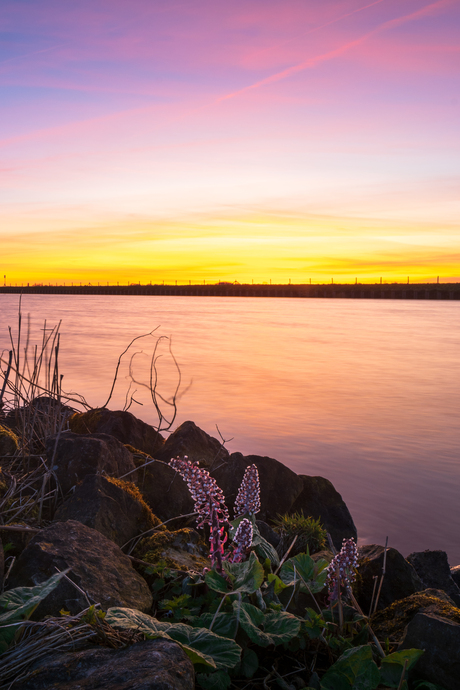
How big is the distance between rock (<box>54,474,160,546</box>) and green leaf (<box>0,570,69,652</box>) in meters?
1.08

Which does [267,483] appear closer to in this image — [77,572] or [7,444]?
[7,444]

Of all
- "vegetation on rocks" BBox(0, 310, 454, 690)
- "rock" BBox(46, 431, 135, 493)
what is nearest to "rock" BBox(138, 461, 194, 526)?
"rock" BBox(46, 431, 135, 493)

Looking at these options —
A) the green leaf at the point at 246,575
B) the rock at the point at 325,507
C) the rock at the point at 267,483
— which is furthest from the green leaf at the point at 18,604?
the rock at the point at 325,507

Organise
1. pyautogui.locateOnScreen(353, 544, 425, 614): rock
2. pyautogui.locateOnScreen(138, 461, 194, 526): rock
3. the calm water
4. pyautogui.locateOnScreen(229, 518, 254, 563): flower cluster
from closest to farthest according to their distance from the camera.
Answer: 1. pyautogui.locateOnScreen(229, 518, 254, 563): flower cluster
2. pyautogui.locateOnScreen(353, 544, 425, 614): rock
3. pyautogui.locateOnScreen(138, 461, 194, 526): rock
4. the calm water

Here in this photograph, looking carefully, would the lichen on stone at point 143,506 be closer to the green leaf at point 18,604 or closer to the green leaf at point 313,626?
the green leaf at point 18,604

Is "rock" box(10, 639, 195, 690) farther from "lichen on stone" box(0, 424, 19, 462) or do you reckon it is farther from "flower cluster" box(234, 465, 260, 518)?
"lichen on stone" box(0, 424, 19, 462)

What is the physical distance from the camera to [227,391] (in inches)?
591

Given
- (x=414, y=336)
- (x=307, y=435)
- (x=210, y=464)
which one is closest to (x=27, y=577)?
(x=210, y=464)

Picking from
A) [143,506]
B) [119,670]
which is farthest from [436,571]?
[119,670]

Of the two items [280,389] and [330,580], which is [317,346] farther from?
[330,580]

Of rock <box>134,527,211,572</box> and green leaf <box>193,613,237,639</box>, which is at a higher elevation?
green leaf <box>193,613,237,639</box>

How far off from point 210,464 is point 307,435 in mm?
4592

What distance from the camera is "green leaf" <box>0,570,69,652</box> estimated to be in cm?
251

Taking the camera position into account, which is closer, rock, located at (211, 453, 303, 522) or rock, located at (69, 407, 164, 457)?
rock, located at (211, 453, 303, 522)
